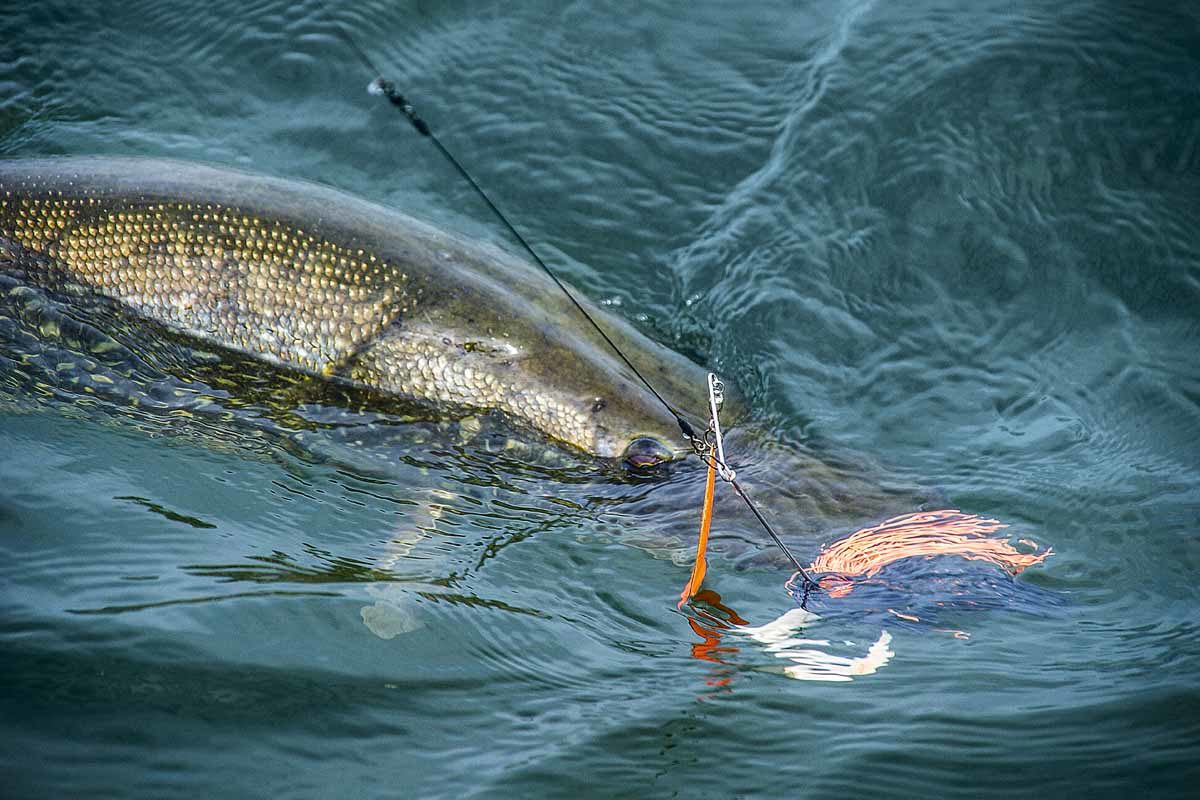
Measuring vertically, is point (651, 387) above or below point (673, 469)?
above

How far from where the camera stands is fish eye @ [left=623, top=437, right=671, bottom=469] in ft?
13.3

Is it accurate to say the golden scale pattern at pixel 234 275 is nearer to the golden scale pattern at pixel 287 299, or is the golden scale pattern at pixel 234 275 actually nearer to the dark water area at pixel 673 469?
the golden scale pattern at pixel 287 299

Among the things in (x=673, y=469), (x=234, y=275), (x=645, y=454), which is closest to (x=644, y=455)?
(x=645, y=454)

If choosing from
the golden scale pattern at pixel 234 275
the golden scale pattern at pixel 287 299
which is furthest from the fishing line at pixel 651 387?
the golden scale pattern at pixel 234 275

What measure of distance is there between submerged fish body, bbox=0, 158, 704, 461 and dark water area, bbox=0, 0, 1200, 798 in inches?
5.5

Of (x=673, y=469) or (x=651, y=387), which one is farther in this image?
(x=651, y=387)

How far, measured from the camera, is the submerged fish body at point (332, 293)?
13.5ft

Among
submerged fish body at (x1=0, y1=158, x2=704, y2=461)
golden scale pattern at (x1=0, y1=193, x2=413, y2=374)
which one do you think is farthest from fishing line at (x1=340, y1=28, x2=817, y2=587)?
golden scale pattern at (x1=0, y1=193, x2=413, y2=374)

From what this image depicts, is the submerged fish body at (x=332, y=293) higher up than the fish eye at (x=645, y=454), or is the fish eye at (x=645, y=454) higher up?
the submerged fish body at (x=332, y=293)

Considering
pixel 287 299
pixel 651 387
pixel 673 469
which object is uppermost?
pixel 287 299

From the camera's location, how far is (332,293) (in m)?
4.14

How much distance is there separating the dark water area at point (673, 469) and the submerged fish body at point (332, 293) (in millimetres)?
139

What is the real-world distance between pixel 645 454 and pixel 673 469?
121 millimetres

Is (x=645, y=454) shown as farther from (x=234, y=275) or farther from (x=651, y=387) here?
(x=234, y=275)
